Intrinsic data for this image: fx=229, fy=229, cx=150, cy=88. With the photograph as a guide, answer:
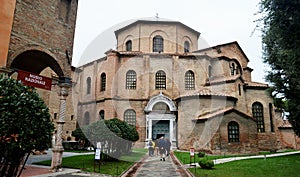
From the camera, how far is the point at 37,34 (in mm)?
10719

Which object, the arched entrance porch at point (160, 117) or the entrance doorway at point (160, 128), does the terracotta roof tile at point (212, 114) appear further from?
the entrance doorway at point (160, 128)

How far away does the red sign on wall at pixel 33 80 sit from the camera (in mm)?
8945

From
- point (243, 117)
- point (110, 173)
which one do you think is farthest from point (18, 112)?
point (243, 117)

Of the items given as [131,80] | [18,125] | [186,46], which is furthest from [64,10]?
[186,46]

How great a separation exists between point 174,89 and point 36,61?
16.3 meters

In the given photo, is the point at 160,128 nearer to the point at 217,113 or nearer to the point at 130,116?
the point at 130,116

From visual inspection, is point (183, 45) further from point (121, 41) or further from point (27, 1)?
point (27, 1)

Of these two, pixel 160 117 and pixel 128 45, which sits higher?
pixel 128 45

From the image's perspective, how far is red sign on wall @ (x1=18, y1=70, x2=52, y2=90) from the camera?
895 centimetres

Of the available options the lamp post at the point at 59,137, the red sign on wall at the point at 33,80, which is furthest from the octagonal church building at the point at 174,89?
the red sign on wall at the point at 33,80

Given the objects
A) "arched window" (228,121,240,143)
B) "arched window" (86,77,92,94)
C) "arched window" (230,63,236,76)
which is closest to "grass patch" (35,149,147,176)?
"arched window" (228,121,240,143)

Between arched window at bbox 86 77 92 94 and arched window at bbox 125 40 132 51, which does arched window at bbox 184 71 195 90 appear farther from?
arched window at bbox 86 77 92 94

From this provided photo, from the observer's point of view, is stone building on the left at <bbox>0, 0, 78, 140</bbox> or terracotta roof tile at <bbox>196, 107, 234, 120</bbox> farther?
terracotta roof tile at <bbox>196, 107, 234, 120</bbox>

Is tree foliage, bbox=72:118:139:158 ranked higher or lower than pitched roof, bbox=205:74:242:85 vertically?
lower
